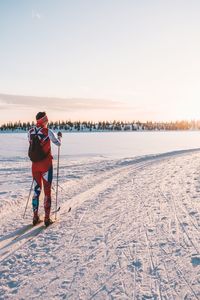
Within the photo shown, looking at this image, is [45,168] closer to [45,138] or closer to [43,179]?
[43,179]

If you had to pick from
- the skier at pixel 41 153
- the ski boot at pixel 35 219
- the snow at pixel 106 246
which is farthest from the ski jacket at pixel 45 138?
the snow at pixel 106 246

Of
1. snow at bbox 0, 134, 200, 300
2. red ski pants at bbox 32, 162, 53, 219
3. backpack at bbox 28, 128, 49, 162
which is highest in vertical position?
backpack at bbox 28, 128, 49, 162

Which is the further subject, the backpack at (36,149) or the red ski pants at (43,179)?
the red ski pants at (43,179)

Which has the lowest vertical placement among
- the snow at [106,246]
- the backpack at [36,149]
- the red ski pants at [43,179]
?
the snow at [106,246]

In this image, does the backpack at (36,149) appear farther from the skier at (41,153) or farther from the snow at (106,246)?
the snow at (106,246)

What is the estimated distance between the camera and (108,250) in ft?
18.8

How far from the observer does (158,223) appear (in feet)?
23.9

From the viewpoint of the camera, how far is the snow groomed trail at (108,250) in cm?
441

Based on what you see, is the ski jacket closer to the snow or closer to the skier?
the skier

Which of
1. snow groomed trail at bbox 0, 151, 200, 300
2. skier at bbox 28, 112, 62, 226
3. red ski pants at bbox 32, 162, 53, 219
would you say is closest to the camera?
snow groomed trail at bbox 0, 151, 200, 300

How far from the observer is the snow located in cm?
443

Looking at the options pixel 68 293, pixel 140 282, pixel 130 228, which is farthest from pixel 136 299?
pixel 130 228

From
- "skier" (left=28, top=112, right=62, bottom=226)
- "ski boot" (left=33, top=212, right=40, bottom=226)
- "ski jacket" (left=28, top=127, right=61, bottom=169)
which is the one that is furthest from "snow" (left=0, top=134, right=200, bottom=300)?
"ski jacket" (left=28, top=127, right=61, bottom=169)

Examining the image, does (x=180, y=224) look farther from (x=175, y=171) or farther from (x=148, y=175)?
(x=175, y=171)
